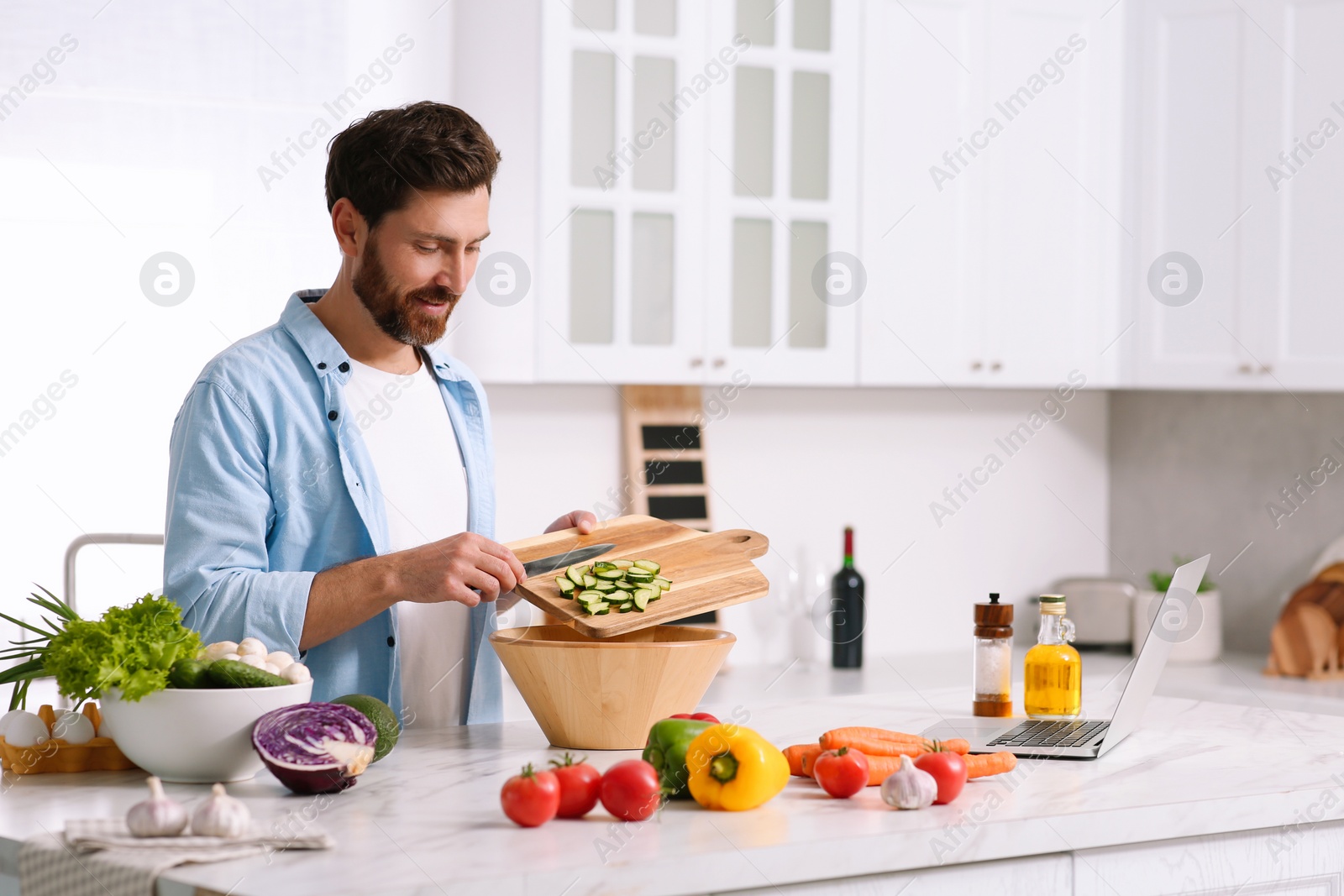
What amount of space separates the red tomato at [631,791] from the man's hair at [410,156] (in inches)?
36.1

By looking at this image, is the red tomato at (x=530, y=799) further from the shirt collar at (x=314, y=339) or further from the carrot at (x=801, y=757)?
the shirt collar at (x=314, y=339)

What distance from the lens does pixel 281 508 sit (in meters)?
1.91

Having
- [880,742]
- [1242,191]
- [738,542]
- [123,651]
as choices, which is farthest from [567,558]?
[1242,191]

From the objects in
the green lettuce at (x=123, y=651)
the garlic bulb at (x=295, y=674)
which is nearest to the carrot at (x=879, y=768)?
the garlic bulb at (x=295, y=674)

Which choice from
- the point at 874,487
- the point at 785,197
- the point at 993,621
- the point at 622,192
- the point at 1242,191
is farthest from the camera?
the point at 874,487

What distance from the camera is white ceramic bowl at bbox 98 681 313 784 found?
57.5 inches

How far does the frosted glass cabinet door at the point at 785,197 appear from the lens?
3.43m

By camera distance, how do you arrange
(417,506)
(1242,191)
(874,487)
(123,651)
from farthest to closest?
1. (874,487)
2. (1242,191)
3. (417,506)
4. (123,651)

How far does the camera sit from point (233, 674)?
4.85ft

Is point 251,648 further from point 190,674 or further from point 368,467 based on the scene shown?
point 368,467

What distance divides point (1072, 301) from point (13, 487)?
255 cm

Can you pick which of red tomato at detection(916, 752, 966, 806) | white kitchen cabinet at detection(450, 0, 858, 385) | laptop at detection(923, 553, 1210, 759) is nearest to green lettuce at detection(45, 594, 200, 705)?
red tomato at detection(916, 752, 966, 806)

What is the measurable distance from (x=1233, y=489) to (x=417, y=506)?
9.00 feet

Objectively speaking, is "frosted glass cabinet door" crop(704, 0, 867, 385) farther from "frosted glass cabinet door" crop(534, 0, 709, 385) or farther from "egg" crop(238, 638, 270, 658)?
"egg" crop(238, 638, 270, 658)
